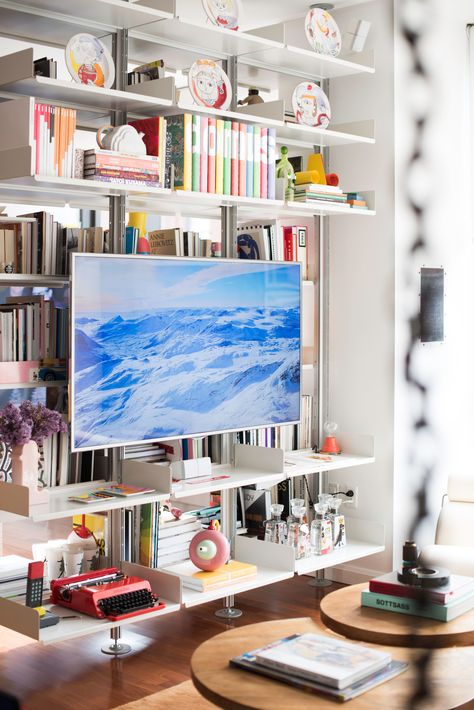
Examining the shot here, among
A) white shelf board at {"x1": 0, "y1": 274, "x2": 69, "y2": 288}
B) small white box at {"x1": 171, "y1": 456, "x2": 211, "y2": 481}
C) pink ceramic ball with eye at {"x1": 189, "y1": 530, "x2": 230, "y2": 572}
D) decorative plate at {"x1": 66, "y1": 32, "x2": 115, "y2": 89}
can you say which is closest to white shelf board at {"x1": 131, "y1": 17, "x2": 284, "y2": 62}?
decorative plate at {"x1": 66, "y1": 32, "x2": 115, "y2": 89}

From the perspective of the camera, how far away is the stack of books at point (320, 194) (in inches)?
144

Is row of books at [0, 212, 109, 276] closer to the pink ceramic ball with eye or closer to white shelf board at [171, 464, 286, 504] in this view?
white shelf board at [171, 464, 286, 504]

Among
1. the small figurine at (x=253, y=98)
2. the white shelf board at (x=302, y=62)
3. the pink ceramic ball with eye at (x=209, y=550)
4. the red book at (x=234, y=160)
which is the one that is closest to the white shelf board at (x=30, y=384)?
the pink ceramic ball with eye at (x=209, y=550)

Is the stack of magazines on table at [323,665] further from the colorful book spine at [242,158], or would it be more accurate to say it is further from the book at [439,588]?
the colorful book spine at [242,158]

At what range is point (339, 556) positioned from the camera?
3.73m

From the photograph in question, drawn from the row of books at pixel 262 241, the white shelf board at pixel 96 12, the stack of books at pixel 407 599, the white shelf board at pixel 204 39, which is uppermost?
the white shelf board at pixel 204 39

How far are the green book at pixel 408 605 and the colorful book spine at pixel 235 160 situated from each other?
1.61m

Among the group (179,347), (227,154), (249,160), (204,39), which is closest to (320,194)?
(249,160)

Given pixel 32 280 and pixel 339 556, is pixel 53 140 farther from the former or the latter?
pixel 339 556

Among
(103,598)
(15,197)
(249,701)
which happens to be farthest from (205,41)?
(249,701)

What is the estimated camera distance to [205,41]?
11.0ft

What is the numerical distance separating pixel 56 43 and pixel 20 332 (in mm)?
1110

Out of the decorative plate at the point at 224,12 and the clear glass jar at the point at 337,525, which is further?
the clear glass jar at the point at 337,525

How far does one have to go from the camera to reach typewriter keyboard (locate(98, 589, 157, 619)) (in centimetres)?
289
